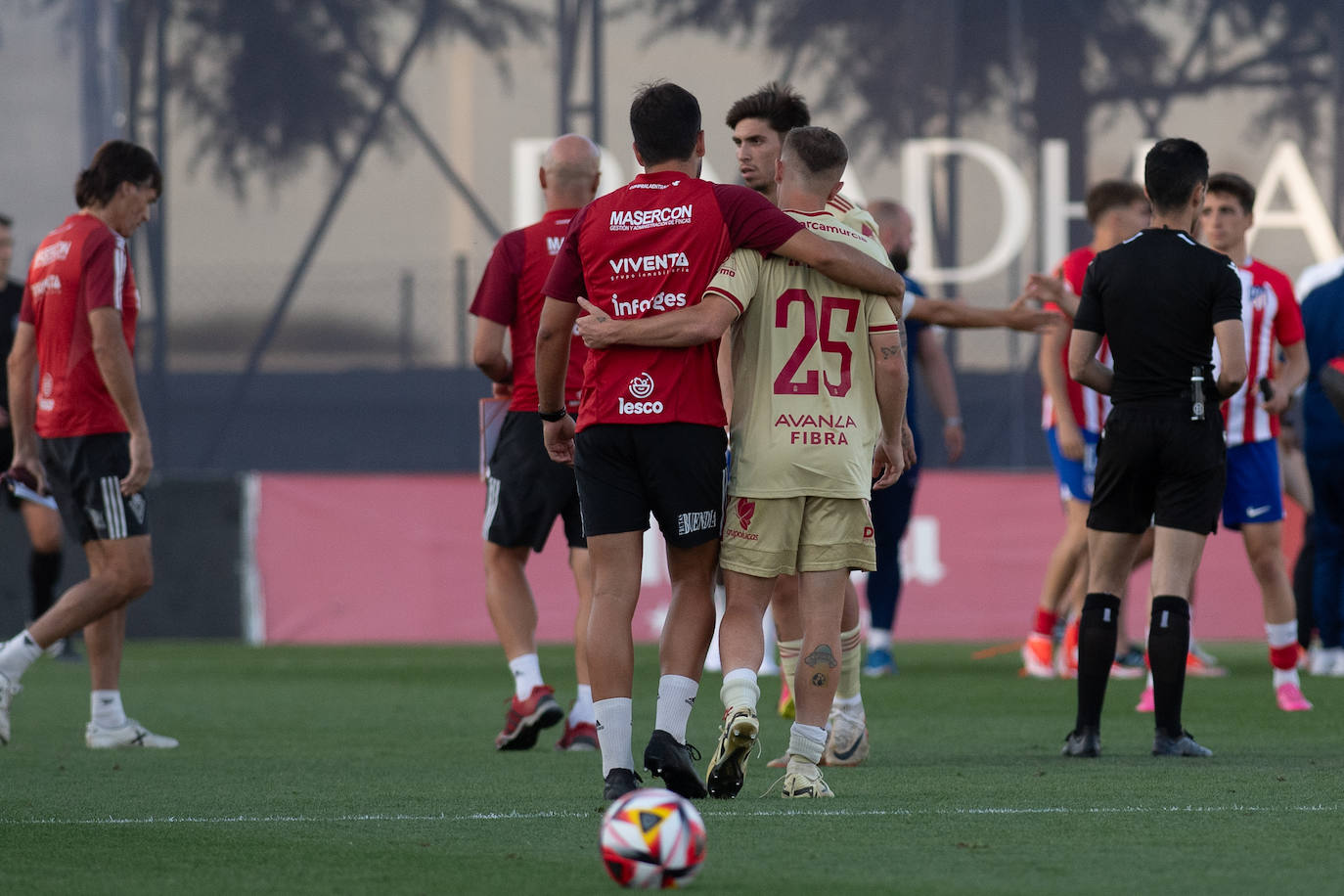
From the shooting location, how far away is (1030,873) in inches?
173

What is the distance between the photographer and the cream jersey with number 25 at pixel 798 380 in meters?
5.61

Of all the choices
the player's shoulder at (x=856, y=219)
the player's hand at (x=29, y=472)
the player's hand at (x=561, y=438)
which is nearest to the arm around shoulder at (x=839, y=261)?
the player's shoulder at (x=856, y=219)

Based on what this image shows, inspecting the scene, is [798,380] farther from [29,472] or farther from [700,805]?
[29,472]

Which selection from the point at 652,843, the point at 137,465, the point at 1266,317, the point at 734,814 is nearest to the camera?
the point at 652,843

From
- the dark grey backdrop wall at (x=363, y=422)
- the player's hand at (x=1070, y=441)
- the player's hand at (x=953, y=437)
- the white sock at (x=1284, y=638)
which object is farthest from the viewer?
the dark grey backdrop wall at (x=363, y=422)

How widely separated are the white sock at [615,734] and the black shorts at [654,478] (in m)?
0.43

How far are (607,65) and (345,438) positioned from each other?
3464 mm

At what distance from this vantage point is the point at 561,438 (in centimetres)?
592

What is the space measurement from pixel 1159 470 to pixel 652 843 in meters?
3.00

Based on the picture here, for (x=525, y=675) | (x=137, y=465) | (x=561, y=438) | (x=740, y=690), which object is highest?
(x=561, y=438)

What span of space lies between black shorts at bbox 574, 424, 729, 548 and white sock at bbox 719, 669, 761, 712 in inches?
13.7

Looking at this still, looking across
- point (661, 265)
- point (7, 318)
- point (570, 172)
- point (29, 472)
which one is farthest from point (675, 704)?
point (7, 318)

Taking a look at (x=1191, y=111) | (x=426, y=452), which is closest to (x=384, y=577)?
(x=426, y=452)

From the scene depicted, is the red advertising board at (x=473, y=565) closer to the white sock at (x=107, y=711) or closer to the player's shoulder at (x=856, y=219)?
the white sock at (x=107, y=711)
